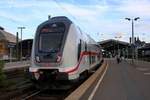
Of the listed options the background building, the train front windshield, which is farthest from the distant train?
the background building

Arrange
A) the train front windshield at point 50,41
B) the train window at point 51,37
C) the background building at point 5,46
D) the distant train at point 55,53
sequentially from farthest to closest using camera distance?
1. the background building at point 5,46
2. the train window at point 51,37
3. the train front windshield at point 50,41
4. the distant train at point 55,53

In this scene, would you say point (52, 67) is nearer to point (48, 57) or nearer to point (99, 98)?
point (48, 57)

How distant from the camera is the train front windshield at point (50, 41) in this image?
1836 cm

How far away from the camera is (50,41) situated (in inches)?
743

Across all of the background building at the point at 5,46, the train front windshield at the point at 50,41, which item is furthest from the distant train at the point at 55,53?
the background building at the point at 5,46

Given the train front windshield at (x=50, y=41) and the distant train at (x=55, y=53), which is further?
the train front windshield at (x=50, y=41)

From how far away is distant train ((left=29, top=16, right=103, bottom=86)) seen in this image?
18.0 m

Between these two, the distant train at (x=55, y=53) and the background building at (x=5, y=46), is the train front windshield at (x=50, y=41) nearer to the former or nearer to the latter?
the distant train at (x=55, y=53)

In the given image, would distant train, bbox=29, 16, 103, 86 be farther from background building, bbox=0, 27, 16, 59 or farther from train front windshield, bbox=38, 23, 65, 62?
background building, bbox=0, 27, 16, 59

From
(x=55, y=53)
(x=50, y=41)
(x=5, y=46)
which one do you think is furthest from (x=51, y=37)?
(x=5, y=46)

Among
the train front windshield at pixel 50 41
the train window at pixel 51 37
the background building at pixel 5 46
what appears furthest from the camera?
the background building at pixel 5 46

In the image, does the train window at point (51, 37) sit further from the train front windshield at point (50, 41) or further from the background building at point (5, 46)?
the background building at point (5, 46)

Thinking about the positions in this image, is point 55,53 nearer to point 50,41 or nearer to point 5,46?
point 50,41

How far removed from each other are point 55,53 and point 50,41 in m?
0.82
